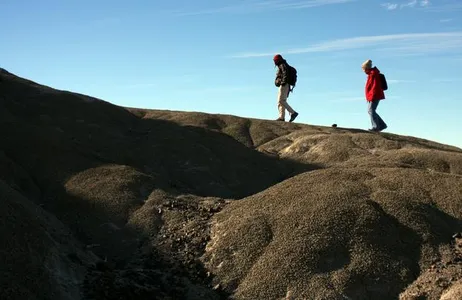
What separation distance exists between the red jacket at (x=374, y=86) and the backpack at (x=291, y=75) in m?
5.28

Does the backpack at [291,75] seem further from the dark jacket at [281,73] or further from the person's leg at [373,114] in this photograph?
the person's leg at [373,114]

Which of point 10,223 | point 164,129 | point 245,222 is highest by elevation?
point 164,129

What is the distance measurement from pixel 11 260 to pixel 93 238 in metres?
5.71

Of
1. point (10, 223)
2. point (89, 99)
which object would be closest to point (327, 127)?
point (89, 99)

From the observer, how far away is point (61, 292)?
1567cm

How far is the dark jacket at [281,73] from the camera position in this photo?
125 ft

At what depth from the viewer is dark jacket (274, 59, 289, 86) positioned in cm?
3825

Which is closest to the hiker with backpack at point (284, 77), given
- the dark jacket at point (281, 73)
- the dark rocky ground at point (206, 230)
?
the dark jacket at point (281, 73)

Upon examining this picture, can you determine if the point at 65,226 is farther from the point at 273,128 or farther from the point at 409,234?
the point at 273,128

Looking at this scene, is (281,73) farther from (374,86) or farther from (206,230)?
(206,230)

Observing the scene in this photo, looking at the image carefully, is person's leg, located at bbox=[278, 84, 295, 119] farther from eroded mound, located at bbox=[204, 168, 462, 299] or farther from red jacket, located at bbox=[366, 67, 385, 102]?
eroded mound, located at bbox=[204, 168, 462, 299]

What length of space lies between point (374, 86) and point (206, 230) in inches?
733

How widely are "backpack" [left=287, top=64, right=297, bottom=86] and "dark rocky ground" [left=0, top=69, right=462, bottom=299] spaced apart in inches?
375

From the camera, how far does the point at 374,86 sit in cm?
3497
